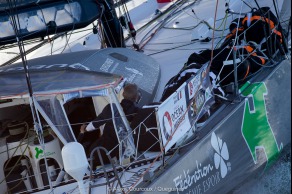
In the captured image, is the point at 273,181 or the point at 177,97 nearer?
the point at 177,97

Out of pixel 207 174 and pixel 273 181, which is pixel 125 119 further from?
pixel 273 181

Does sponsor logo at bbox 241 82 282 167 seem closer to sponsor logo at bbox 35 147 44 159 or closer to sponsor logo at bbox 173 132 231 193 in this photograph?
sponsor logo at bbox 173 132 231 193

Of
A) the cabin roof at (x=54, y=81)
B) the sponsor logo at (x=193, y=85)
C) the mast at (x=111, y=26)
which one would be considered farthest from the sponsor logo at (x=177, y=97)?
the mast at (x=111, y=26)

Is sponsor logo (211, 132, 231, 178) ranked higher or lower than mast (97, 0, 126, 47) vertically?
lower

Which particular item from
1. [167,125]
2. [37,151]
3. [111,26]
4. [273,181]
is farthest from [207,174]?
[111,26]

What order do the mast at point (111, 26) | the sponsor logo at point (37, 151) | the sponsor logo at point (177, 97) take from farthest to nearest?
the mast at point (111, 26) → the sponsor logo at point (37, 151) → the sponsor logo at point (177, 97)

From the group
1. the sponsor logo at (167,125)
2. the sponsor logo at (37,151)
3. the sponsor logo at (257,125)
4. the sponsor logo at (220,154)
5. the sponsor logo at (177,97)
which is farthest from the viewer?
Answer: the sponsor logo at (257,125)

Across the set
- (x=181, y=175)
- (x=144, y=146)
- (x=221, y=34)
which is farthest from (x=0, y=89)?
(x=221, y=34)

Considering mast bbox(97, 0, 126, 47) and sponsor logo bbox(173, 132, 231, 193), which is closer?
sponsor logo bbox(173, 132, 231, 193)

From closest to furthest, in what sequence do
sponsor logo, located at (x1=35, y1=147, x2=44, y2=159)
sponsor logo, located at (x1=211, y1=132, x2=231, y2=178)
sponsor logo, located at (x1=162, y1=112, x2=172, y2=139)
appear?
sponsor logo, located at (x1=162, y1=112, x2=172, y2=139), sponsor logo, located at (x1=35, y1=147, x2=44, y2=159), sponsor logo, located at (x1=211, y1=132, x2=231, y2=178)

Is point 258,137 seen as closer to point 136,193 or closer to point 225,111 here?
point 225,111

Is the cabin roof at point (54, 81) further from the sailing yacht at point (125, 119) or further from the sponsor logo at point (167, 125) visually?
the sponsor logo at point (167, 125)

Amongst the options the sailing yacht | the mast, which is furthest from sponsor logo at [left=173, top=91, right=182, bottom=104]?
the mast

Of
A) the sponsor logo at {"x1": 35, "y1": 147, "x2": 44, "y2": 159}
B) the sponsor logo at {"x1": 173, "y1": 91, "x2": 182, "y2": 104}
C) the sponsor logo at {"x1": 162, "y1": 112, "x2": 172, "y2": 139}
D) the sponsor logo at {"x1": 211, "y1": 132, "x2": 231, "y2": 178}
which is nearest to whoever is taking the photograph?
the sponsor logo at {"x1": 162, "y1": 112, "x2": 172, "y2": 139}
